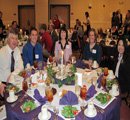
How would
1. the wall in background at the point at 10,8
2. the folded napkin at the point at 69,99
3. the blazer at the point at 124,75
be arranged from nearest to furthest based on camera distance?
the folded napkin at the point at 69,99, the blazer at the point at 124,75, the wall in background at the point at 10,8

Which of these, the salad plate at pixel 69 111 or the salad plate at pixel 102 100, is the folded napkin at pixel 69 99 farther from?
the salad plate at pixel 102 100

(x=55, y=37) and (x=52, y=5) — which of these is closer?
(x=55, y=37)

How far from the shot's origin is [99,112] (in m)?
1.66

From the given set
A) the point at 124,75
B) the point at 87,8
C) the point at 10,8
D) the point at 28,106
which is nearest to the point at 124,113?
the point at 124,75

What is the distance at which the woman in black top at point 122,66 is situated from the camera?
2.65 metres

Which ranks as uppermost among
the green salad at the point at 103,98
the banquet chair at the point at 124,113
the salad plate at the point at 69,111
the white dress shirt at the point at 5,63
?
the white dress shirt at the point at 5,63

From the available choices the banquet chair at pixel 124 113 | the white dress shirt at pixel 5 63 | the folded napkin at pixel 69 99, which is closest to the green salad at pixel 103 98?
the folded napkin at pixel 69 99

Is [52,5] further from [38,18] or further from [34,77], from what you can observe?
[34,77]

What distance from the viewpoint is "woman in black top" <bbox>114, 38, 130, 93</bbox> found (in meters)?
2.65

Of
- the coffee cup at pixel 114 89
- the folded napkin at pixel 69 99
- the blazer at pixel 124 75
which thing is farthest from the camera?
the blazer at pixel 124 75

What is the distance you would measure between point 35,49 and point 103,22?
8965 mm

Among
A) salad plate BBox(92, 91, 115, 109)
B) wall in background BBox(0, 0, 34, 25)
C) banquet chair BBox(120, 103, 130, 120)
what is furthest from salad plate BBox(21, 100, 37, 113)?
wall in background BBox(0, 0, 34, 25)

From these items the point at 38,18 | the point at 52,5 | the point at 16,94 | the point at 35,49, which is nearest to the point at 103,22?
the point at 52,5

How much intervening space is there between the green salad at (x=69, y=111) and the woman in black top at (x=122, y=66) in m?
1.27
